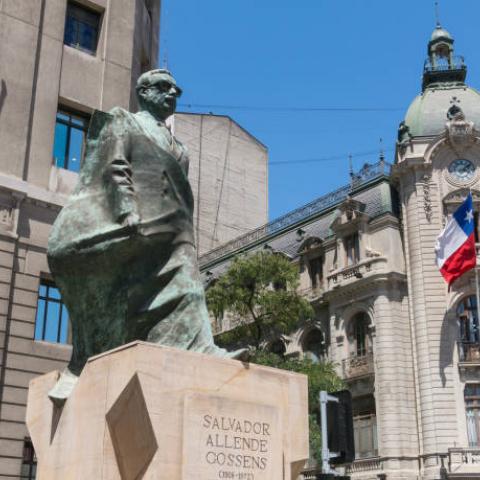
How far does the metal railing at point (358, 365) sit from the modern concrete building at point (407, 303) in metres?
0.06

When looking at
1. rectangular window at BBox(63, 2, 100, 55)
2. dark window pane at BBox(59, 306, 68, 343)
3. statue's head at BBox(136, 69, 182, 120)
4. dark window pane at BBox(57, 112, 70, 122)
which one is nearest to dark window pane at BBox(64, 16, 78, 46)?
rectangular window at BBox(63, 2, 100, 55)

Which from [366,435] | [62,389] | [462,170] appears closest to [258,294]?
[366,435]

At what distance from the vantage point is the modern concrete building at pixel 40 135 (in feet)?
63.3

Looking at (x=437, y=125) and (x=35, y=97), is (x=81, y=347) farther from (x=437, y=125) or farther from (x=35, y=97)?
(x=437, y=125)

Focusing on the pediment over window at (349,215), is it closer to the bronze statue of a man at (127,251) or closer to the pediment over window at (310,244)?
the pediment over window at (310,244)

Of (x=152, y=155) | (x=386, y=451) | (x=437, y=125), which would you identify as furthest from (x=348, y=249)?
(x=152, y=155)

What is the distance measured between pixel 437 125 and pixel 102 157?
35.6 m

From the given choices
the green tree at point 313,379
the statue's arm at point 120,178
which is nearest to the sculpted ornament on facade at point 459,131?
the green tree at point 313,379

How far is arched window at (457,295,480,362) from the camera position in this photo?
3569cm

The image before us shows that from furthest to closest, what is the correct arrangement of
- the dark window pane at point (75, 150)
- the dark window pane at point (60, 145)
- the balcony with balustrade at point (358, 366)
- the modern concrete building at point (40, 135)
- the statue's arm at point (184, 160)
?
the balcony with balustrade at point (358, 366) → the dark window pane at point (75, 150) → the dark window pane at point (60, 145) → the modern concrete building at point (40, 135) → the statue's arm at point (184, 160)

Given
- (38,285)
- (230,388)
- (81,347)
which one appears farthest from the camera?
(38,285)

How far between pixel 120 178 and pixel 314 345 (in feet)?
120

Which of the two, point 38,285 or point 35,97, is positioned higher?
point 35,97

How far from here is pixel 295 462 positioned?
250 inches
